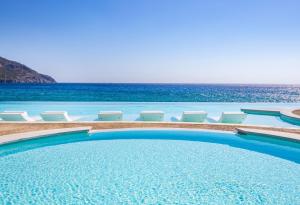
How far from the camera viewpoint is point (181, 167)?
19.5ft

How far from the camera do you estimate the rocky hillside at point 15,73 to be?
320ft

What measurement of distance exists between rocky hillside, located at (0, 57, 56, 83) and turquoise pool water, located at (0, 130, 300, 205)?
104 meters

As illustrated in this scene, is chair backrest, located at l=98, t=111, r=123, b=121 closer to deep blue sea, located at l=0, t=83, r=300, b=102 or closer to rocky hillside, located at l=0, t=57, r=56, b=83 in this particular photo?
deep blue sea, located at l=0, t=83, r=300, b=102

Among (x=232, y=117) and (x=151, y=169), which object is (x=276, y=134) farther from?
(x=151, y=169)

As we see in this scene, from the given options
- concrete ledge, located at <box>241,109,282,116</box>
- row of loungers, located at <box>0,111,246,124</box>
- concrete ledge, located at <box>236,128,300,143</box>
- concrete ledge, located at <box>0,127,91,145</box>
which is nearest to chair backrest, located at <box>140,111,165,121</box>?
row of loungers, located at <box>0,111,246,124</box>

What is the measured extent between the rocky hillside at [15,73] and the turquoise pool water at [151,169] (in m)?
104

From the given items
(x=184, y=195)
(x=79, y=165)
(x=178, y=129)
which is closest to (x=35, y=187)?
(x=79, y=165)

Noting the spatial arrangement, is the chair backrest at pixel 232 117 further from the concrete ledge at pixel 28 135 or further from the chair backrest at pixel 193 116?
the concrete ledge at pixel 28 135

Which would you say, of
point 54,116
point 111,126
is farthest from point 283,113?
point 54,116

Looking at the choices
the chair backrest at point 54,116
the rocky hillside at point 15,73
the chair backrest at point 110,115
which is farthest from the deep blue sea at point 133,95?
the rocky hillside at point 15,73

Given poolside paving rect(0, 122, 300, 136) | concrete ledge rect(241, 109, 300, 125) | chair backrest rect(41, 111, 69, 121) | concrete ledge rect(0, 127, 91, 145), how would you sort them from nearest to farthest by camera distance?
concrete ledge rect(0, 127, 91, 145) < poolside paving rect(0, 122, 300, 136) < chair backrest rect(41, 111, 69, 121) < concrete ledge rect(241, 109, 300, 125)

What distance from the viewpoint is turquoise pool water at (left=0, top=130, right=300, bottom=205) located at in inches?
173

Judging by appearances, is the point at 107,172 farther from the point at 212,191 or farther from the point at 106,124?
the point at 106,124

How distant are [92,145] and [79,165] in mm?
1843
